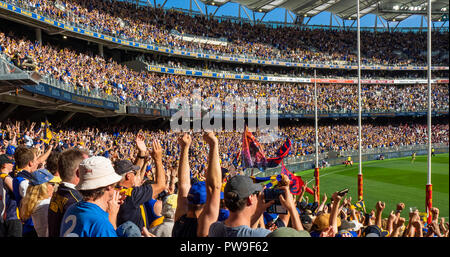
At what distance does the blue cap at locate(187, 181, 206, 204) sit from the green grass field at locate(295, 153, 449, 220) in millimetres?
15530

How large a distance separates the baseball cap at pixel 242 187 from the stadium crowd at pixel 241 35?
22292 mm

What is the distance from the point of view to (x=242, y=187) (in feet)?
10.0

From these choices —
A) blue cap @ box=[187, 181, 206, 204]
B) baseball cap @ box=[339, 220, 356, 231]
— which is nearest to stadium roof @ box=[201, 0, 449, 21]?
baseball cap @ box=[339, 220, 356, 231]

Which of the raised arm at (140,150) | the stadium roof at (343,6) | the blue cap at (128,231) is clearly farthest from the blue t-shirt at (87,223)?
the stadium roof at (343,6)

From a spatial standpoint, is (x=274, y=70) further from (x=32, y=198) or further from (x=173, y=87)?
(x=32, y=198)

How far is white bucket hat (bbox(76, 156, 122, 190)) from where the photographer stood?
3.09 m

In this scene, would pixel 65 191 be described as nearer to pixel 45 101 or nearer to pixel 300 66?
pixel 45 101

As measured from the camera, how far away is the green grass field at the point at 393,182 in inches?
781

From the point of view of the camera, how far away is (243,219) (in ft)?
10.0
